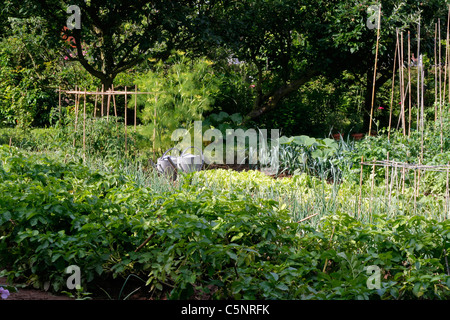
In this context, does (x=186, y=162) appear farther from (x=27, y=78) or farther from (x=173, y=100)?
Result: (x=27, y=78)

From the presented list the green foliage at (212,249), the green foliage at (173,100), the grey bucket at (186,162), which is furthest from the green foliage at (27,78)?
the green foliage at (212,249)

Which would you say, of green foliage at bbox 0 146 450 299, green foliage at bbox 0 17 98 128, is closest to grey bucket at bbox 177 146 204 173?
green foliage at bbox 0 146 450 299

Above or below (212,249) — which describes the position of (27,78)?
above

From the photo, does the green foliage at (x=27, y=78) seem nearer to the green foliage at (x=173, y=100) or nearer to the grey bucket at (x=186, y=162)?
the green foliage at (x=173, y=100)

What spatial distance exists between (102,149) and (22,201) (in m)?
3.90

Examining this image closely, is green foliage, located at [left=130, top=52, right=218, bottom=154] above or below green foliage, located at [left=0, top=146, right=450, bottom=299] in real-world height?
above

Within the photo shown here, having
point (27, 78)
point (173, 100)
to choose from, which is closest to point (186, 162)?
point (173, 100)

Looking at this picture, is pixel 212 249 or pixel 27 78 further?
pixel 27 78

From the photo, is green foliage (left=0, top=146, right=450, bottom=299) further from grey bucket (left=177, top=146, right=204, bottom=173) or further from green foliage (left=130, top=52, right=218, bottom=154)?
green foliage (left=130, top=52, right=218, bottom=154)

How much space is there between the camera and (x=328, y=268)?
9.57 feet

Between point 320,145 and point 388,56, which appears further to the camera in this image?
point 388,56
